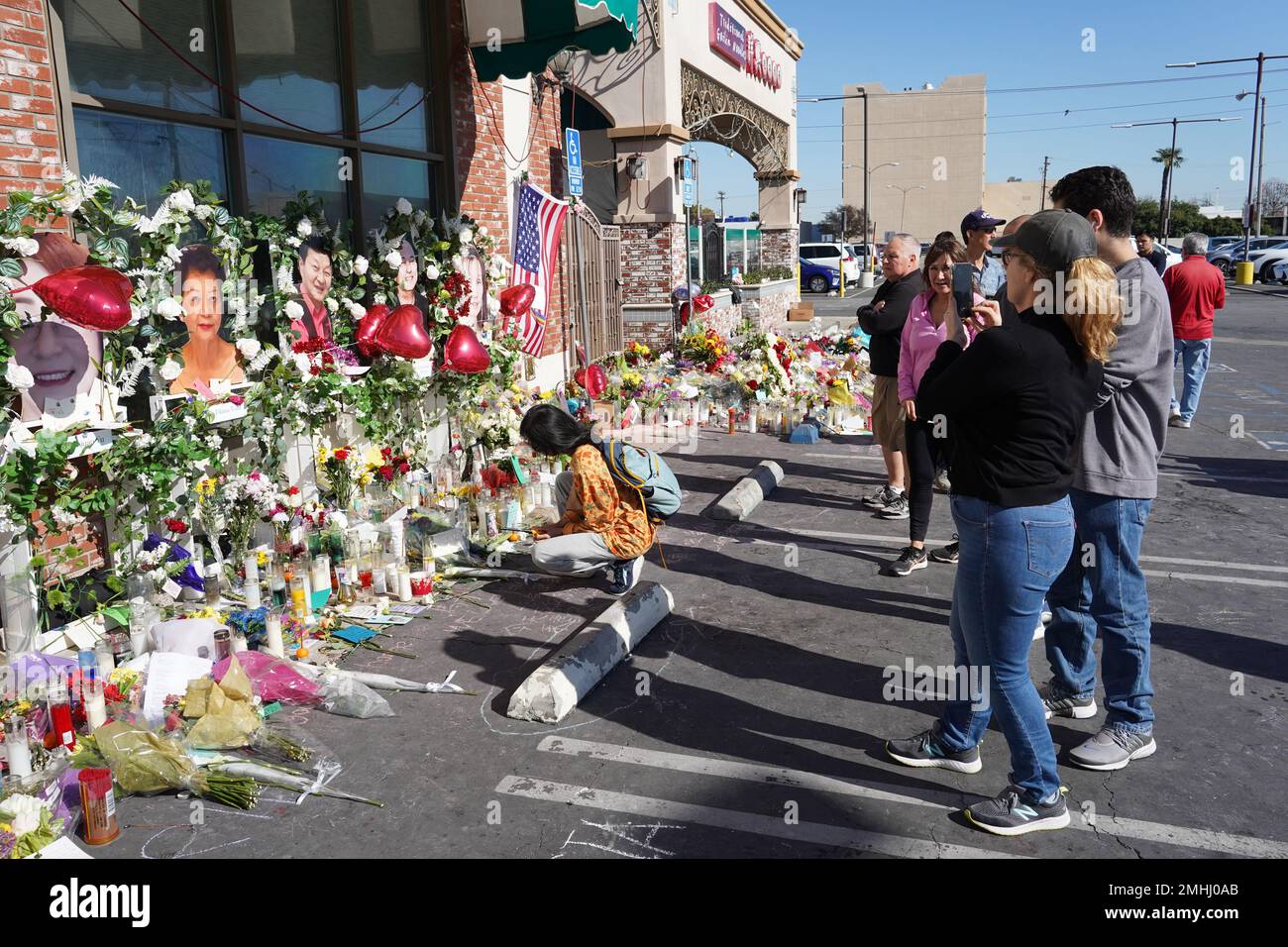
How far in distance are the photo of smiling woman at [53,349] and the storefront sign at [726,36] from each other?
48.6 ft

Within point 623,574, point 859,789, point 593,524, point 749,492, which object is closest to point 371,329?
point 593,524

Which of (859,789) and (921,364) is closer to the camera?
(859,789)

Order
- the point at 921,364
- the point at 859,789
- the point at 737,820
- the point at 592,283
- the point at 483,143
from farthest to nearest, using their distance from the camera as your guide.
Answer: the point at 592,283
the point at 483,143
the point at 921,364
the point at 859,789
the point at 737,820

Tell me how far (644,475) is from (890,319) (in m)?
2.51

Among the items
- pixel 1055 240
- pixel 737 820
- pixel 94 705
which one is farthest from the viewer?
pixel 94 705

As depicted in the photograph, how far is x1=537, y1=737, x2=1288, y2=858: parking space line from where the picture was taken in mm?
3332

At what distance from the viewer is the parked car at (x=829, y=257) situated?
43697 mm

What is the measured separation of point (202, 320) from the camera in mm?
5641

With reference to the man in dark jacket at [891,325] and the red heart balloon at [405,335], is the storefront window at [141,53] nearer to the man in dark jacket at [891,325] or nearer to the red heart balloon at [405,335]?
the red heart balloon at [405,335]

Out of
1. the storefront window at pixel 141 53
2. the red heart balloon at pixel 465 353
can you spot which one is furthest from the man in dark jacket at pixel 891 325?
the storefront window at pixel 141 53

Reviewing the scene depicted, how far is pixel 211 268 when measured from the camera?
18.7 feet

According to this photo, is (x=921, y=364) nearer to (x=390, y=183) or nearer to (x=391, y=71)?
(x=390, y=183)
